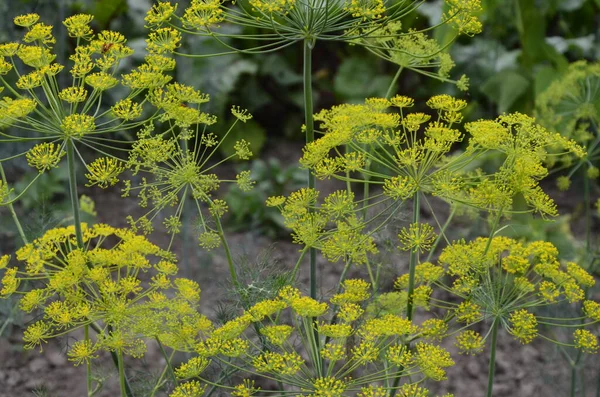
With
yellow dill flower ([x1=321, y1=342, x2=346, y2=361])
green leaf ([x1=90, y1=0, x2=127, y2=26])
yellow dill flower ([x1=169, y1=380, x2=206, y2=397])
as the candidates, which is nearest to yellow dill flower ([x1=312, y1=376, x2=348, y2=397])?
yellow dill flower ([x1=321, y1=342, x2=346, y2=361])

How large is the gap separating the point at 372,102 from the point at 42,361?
3.38m

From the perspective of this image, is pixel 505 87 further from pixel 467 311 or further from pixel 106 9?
pixel 467 311

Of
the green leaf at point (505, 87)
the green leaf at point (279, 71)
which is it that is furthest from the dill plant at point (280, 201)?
the green leaf at point (279, 71)

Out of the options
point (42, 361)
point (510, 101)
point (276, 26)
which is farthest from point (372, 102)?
point (510, 101)

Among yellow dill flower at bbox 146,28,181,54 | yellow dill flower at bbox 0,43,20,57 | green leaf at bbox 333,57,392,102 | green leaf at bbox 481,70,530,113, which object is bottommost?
yellow dill flower at bbox 0,43,20,57

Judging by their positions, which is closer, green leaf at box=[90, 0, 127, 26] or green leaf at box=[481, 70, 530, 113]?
green leaf at box=[481, 70, 530, 113]

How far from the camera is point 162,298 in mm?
1756

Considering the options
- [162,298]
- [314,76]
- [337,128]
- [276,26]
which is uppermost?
[314,76]

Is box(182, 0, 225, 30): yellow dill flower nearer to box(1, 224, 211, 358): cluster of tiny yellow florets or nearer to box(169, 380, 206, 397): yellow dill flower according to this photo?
box(1, 224, 211, 358): cluster of tiny yellow florets

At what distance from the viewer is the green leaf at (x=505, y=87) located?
614cm

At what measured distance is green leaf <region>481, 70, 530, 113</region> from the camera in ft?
20.1

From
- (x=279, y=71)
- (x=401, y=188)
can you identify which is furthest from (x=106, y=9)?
(x=401, y=188)

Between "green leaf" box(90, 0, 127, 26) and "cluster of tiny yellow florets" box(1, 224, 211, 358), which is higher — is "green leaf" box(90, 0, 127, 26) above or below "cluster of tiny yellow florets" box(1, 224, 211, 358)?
above

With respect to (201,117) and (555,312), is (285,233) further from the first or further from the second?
(201,117)
